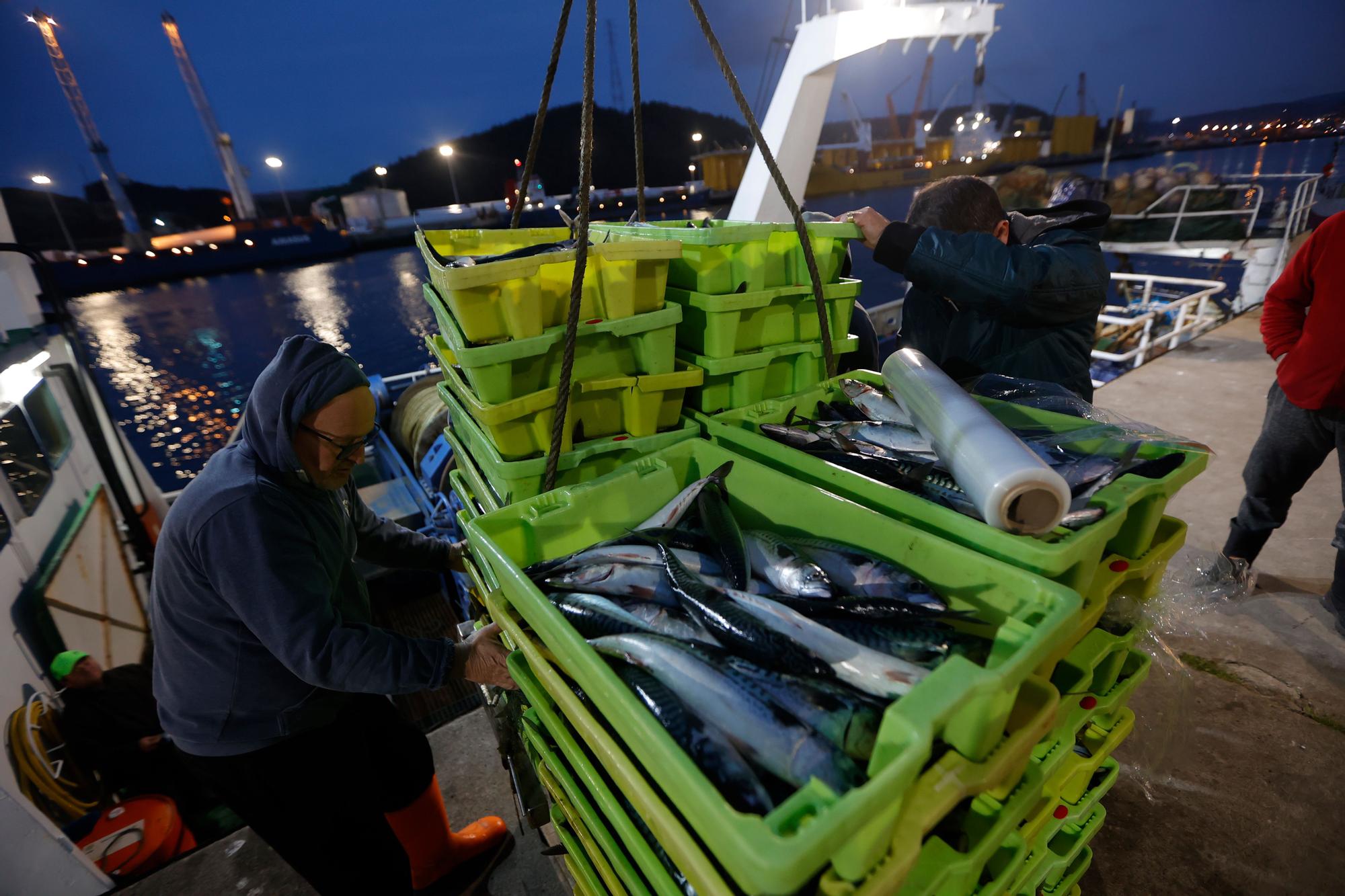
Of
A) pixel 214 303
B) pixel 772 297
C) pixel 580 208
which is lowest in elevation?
pixel 214 303

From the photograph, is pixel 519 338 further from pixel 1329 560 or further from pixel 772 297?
pixel 1329 560

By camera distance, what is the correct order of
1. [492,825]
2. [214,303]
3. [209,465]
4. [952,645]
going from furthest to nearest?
[214,303] → [492,825] → [209,465] → [952,645]

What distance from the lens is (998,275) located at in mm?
2357

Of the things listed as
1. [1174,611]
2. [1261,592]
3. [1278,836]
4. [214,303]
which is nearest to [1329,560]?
[1261,592]

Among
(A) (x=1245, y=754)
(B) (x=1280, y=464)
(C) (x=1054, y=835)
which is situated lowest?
(A) (x=1245, y=754)

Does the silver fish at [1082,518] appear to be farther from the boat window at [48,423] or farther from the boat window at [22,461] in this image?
the boat window at [48,423]

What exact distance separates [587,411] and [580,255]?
2.03ft

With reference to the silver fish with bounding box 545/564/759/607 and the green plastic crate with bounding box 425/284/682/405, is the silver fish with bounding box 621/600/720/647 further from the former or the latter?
the green plastic crate with bounding box 425/284/682/405

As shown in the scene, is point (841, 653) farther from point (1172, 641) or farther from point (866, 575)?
point (1172, 641)

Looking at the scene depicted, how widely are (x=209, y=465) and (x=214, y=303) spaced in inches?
1975

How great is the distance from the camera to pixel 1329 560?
3.90 metres

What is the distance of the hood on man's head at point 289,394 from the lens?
189 centimetres

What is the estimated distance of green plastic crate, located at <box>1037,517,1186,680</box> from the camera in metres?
1.41

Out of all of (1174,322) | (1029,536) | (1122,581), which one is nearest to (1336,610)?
(1122,581)
